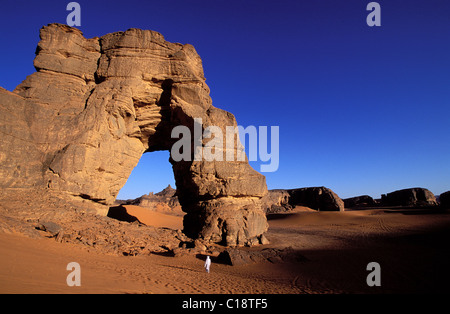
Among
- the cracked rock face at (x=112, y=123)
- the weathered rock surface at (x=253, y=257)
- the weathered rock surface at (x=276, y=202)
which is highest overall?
the cracked rock face at (x=112, y=123)

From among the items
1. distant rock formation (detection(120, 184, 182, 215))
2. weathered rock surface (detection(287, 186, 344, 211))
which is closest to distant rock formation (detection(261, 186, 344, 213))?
weathered rock surface (detection(287, 186, 344, 211))

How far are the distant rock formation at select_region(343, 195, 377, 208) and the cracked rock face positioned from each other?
42.0 m

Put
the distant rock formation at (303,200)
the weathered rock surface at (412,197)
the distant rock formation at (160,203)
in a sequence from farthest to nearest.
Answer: the distant rock formation at (160,203)
the weathered rock surface at (412,197)
the distant rock formation at (303,200)

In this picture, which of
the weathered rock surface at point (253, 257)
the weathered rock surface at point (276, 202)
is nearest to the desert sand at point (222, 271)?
the weathered rock surface at point (253, 257)

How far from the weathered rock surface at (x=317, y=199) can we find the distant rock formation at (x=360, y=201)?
1524cm

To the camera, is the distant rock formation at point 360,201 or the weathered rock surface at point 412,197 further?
the distant rock formation at point 360,201

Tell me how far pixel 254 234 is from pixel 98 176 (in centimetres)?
1038

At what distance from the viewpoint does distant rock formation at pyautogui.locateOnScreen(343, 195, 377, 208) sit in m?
45.8

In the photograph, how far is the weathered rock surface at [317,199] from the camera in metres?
34.5

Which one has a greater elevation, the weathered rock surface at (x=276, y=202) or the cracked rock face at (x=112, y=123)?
the cracked rock face at (x=112, y=123)

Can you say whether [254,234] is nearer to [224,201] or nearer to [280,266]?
[224,201]

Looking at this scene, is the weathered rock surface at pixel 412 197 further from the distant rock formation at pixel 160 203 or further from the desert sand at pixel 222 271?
the distant rock formation at pixel 160 203

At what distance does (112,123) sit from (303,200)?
114 feet

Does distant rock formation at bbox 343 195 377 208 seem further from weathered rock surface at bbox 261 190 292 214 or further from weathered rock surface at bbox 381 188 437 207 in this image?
weathered rock surface at bbox 261 190 292 214
